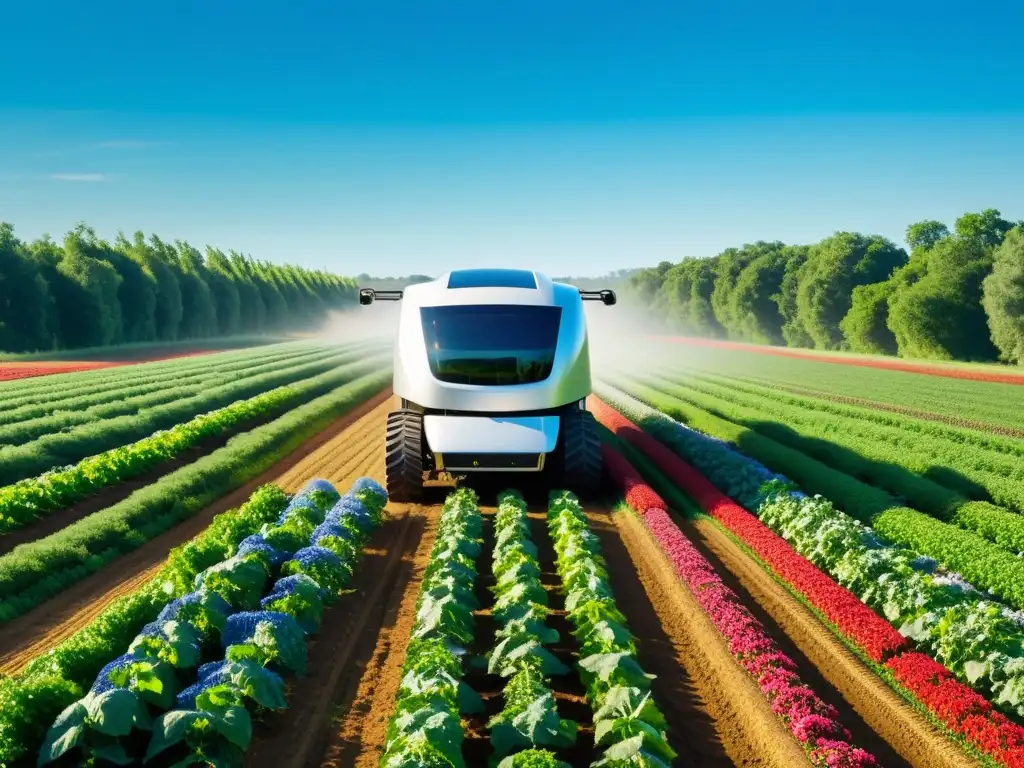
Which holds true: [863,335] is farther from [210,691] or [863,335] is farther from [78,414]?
[210,691]

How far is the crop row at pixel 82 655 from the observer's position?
5492mm

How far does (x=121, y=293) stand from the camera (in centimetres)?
6150

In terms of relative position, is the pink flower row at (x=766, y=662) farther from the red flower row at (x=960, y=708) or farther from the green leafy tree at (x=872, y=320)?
the green leafy tree at (x=872, y=320)

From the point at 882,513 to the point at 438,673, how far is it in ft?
29.9

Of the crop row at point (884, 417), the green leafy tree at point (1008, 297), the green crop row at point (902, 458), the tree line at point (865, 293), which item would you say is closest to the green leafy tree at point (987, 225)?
the tree line at point (865, 293)

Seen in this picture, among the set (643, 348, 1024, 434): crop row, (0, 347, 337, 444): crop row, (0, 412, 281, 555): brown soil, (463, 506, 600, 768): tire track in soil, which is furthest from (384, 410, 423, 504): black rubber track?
(643, 348, 1024, 434): crop row

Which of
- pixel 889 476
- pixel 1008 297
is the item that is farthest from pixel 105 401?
pixel 1008 297

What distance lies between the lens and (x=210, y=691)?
19.2 ft

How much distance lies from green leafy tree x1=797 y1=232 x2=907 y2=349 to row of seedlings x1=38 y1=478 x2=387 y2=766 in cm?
7278

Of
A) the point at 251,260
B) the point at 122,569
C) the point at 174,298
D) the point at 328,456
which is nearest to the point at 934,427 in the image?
the point at 328,456

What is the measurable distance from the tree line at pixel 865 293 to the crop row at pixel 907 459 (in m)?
32.6

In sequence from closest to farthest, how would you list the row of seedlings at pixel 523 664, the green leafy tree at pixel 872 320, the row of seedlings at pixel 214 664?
the row of seedlings at pixel 214 664, the row of seedlings at pixel 523 664, the green leafy tree at pixel 872 320

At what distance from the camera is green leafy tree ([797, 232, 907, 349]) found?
247 ft

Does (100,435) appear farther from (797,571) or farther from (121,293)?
(121,293)
